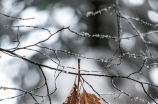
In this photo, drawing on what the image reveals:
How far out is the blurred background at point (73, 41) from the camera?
2283mm

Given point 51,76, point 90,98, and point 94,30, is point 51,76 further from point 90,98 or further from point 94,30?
point 90,98

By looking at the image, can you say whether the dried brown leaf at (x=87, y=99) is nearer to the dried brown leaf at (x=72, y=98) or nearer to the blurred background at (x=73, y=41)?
the dried brown leaf at (x=72, y=98)

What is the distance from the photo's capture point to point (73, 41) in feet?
8.68

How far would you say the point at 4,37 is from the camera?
2.84 metres

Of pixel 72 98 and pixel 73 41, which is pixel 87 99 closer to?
pixel 72 98

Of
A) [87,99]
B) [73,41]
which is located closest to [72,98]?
[87,99]

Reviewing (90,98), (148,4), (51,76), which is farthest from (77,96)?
(148,4)

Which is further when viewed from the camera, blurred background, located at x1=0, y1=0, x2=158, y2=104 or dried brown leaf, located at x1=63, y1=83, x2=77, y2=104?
blurred background, located at x1=0, y1=0, x2=158, y2=104

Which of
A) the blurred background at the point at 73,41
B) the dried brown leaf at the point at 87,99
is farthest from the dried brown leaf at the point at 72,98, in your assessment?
the blurred background at the point at 73,41

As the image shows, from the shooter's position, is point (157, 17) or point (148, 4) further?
point (148, 4)

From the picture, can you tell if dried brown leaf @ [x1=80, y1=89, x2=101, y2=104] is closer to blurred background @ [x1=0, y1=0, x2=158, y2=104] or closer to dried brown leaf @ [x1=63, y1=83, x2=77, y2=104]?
dried brown leaf @ [x1=63, y1=83, x2=77, y2=104]

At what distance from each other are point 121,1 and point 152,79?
1.00 meters

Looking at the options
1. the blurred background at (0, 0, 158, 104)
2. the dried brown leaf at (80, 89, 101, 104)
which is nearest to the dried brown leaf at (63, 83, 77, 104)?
the dried brown leaf at (80, 89, 101, 104)

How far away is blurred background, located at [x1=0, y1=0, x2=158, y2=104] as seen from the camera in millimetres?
2283
